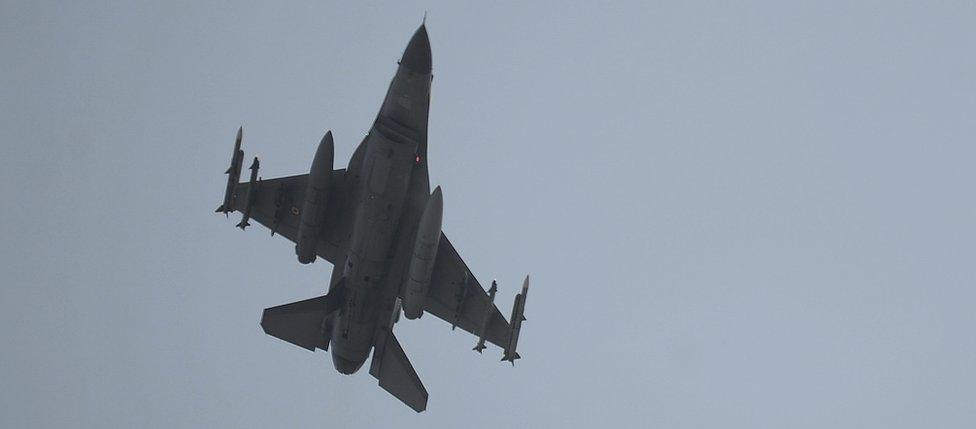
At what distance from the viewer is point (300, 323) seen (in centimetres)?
3641

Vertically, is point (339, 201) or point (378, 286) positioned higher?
point (339, 201)

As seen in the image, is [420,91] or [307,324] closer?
[420,91]

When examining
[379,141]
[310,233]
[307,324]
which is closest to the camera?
[379,141]

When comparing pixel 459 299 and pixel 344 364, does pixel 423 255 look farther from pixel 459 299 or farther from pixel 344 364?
pixel 344 364

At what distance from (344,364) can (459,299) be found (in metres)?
4.77

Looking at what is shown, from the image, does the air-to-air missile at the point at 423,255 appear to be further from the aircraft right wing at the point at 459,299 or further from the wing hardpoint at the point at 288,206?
the wing hardpoint at the point at 288,206

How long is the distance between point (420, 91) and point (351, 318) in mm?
8648

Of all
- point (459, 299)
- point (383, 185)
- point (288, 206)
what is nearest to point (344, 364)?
point (459, 299)

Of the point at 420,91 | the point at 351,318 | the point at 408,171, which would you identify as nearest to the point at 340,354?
the point at 351,318

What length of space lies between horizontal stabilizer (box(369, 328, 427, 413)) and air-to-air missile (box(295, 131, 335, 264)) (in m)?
4.61

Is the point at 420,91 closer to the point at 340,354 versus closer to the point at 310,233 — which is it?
the point at 310,233

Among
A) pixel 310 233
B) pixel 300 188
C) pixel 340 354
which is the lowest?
pixel 340 354

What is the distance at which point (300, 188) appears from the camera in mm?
35875

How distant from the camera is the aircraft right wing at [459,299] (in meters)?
36.6
